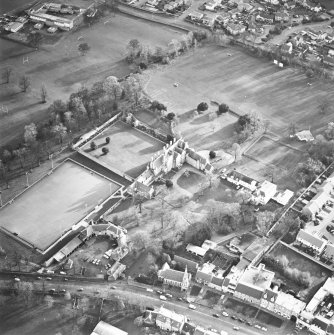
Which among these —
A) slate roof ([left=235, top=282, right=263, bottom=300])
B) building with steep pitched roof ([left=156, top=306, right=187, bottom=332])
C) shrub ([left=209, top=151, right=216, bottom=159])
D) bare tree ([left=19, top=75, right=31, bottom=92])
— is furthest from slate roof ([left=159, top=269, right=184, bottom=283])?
bare tree ([left=19, top=75, right=31, bottom=92])

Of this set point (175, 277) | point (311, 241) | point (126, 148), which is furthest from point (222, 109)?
point (175, 277)

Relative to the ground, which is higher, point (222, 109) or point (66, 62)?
point (222, 109)

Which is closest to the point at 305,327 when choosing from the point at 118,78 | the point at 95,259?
the point at 95,259

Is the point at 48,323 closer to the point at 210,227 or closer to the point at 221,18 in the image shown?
the point at 210,227

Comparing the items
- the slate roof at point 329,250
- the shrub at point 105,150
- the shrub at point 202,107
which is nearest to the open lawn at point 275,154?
the shrub at point 202,107

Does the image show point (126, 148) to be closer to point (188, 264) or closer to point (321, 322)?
point (188, 264)

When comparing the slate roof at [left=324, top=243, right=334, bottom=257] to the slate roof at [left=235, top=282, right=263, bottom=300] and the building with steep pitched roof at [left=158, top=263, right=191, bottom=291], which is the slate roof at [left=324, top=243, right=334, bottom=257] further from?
the building with steep pitched roof at [left=158, top=263, right=191, bottom=291]
